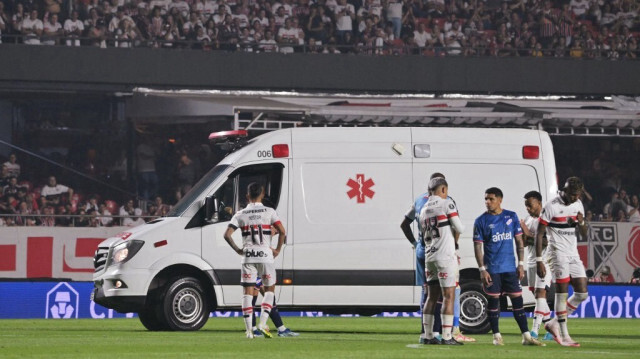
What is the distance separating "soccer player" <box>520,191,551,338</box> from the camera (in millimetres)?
15531

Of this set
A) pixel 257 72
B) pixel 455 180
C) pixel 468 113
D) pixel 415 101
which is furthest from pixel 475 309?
pixel 257 72

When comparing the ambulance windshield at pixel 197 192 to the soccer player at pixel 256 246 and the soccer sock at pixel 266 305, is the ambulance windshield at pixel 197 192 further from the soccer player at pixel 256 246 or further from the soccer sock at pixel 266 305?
the soccer sock at pixel 266 305

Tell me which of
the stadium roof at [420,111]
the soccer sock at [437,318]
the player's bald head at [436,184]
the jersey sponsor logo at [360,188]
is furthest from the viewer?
the stadium roof at [420,111]

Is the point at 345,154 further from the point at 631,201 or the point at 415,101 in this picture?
the point at 631,201

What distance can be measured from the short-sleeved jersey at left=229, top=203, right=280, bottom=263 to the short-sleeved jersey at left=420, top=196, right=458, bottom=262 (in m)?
2.10

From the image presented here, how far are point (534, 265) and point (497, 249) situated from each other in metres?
2.08

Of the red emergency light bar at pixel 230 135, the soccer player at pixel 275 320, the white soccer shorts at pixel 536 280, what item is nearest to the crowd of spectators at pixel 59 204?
the red emergency light bar at pixel 230 135

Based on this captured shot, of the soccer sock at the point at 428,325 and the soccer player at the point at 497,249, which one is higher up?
the soccer player at the point at 497,249

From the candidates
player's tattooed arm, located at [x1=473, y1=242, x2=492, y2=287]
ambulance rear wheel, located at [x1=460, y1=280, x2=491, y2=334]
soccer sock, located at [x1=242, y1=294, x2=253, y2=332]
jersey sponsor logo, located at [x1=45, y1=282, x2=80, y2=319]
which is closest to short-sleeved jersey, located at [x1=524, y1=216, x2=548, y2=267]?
ambulance rear wheel, located at [x1=460, y1=280, x2=491, y2=334]

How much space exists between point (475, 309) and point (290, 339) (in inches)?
139

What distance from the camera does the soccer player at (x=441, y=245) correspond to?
1427cm

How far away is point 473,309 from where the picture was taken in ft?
60.6

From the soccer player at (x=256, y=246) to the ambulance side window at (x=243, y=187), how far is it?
99.4 inches

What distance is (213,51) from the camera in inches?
1268
